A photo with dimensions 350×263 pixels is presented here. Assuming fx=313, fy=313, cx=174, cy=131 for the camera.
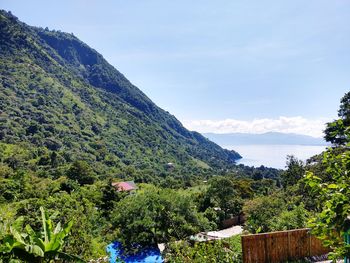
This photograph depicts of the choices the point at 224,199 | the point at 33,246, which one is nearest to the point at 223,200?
the point at 224,199

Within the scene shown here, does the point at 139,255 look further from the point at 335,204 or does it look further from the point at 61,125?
the point at 61,125

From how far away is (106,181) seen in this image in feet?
128

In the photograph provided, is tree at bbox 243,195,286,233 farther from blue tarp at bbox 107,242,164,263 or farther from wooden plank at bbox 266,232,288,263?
blue tarp at bbox 107,242,164,263

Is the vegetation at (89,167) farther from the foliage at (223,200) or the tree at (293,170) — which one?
the tree at (293,170)

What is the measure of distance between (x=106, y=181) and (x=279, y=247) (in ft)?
101

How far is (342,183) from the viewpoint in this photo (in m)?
2.98

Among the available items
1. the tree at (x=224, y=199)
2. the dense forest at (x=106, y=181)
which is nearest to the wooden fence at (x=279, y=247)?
the dense forest at (x=106, y=181)

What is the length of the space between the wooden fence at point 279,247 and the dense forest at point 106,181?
1.87 ft

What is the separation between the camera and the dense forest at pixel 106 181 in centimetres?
626

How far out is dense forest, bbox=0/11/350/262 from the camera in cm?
626

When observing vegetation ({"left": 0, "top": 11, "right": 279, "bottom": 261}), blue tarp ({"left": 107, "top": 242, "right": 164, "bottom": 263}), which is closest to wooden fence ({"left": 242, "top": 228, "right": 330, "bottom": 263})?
vegetation ({"left": 0, "top": 11, "right": 279, "bottom": 261})

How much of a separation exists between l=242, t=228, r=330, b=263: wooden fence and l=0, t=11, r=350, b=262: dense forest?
0.57 m

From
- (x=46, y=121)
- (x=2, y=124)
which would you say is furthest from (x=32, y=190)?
(x=46, y=121)

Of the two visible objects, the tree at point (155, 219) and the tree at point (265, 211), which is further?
the tree at point (155, 219)
